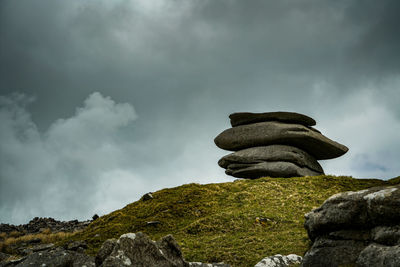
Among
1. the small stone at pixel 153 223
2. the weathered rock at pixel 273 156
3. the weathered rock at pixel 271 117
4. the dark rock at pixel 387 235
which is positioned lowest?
the dark rock at pixel 387 235

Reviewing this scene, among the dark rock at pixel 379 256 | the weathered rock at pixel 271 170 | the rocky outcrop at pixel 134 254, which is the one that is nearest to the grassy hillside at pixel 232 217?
the weathered rock at pixel 271 170

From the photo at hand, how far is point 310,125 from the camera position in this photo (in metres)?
46.1

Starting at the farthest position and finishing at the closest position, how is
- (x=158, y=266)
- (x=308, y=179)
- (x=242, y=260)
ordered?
(x=308, y=179)
(x=242, y=260)
(x=158, y=266)

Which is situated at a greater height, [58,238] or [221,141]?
[221,141]

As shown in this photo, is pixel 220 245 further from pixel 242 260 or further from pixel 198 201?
pixel 198 201

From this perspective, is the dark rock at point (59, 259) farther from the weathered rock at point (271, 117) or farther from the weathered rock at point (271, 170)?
the weathered rock at point (271, 117)

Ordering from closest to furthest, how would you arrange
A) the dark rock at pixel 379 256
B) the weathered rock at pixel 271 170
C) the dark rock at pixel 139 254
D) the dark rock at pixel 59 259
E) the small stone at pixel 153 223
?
the dark rock at pixel 379 256 < the dark rock at pixel 139 254 < the dark rock at pixel 59 259 < the small stone at pixel 153 223 < the weathered rock at pixel 271 170

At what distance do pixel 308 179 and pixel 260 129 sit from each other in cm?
947

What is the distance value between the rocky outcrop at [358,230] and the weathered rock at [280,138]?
29901 mm

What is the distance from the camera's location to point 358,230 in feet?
37.2

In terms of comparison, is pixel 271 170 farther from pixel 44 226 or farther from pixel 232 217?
pixel 44 226

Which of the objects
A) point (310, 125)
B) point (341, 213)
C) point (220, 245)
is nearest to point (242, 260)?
point (220, 245)

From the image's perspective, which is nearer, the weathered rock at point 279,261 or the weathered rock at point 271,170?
the weathered rock at point 279,261

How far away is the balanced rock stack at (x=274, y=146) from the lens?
4075 centimetres
